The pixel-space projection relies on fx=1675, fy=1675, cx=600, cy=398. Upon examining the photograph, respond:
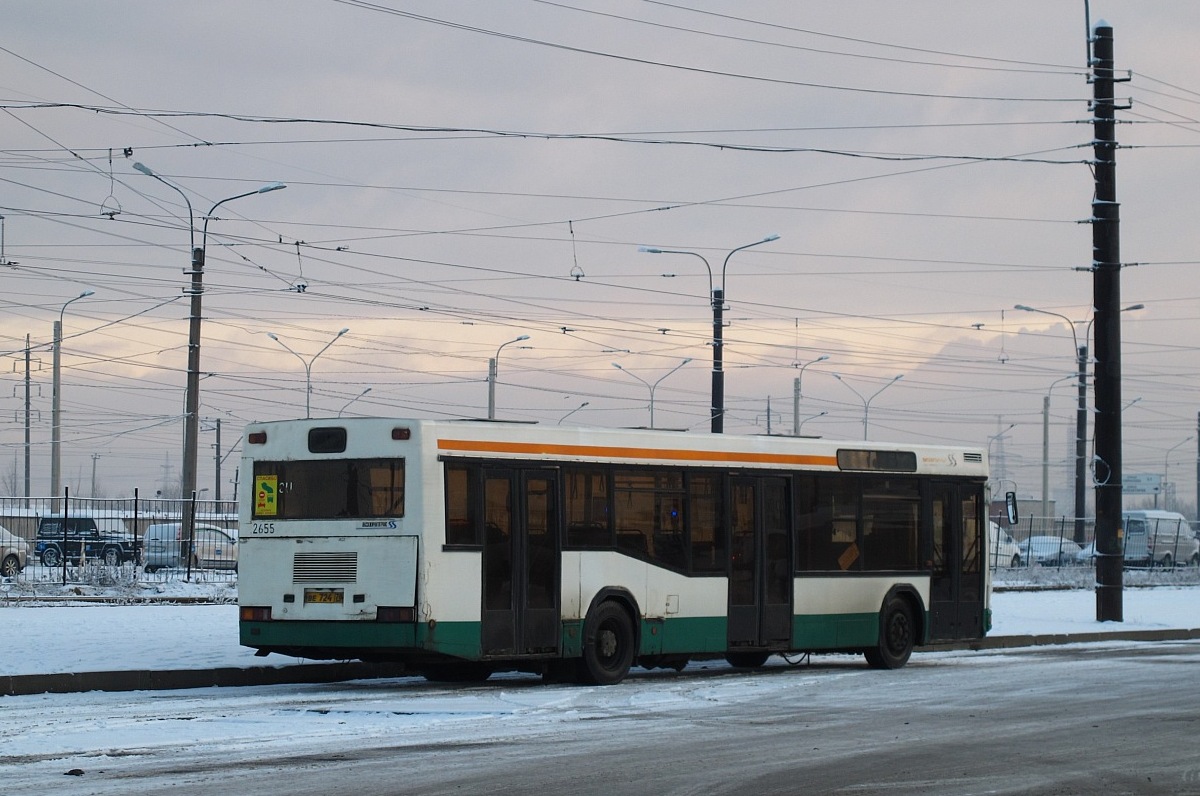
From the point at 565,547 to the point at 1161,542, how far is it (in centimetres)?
5473

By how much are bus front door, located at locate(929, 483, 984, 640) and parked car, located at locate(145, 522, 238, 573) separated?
1897 centimetres

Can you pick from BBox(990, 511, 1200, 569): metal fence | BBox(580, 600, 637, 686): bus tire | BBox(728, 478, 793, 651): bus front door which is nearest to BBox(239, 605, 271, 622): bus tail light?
BBox(580, 600, 637, 686): bus tire

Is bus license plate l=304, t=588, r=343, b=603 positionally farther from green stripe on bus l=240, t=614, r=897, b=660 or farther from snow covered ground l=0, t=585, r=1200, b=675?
snow covered ground l=0, t=585, r=1200, b=675

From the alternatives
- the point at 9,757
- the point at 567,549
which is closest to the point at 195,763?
the point at 9,757

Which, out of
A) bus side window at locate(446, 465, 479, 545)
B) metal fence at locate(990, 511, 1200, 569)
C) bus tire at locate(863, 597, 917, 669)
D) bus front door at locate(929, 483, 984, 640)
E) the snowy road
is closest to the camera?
the snowy road

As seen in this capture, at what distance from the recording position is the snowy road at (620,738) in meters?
10.1

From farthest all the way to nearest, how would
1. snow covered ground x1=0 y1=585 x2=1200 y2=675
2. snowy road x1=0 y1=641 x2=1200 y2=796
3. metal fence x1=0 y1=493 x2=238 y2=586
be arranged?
1. metal fence x1=0 y1=493 x2=238 y2=586
2. snow covered ground x1=0 y1=585 x2=1200 y2=675
3. snowy road x1=0 y1=641 x2=1200 y2=796

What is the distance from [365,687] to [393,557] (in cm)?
159

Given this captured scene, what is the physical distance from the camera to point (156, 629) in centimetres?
2108

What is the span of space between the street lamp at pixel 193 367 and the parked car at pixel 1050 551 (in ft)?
102

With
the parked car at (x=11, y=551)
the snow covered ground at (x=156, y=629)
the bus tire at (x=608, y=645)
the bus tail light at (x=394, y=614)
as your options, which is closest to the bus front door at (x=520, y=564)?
the bus tire at (x=608, y=645)

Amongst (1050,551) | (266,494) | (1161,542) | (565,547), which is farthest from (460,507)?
(1161,542)

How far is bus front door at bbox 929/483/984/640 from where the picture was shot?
2158 centimetres

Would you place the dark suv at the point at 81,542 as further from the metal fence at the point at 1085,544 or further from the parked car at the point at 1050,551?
the parked car at the point at 1050,551
